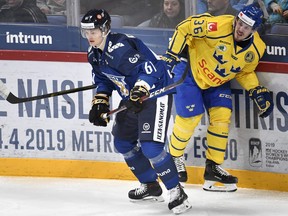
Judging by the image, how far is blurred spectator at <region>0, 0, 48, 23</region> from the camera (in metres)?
6.89

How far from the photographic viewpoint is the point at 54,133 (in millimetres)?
7000

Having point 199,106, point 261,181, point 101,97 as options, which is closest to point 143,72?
point 101,97

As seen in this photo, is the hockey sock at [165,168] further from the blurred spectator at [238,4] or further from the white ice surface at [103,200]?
the blurred spectator at [238,4]

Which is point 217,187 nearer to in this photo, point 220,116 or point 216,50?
point 220,116

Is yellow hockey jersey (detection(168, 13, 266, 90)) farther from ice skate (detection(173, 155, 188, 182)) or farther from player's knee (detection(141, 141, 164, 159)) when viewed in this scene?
player's knee (detection(141, 141, 164, 159))

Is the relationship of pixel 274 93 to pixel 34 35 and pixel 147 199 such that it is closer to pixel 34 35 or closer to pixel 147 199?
pixel 147 199

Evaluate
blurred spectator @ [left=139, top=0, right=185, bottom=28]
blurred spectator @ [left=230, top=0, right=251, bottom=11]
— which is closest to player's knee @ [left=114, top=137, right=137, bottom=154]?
blurred spectator @ [left=139, top=0, right=185, bottom=28]

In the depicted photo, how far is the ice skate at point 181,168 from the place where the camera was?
21.6 ft

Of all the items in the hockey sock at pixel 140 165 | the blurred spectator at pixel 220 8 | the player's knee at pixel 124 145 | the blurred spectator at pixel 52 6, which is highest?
the blurred spectator at pixel 220 8

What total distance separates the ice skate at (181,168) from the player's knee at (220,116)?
314 millimetres

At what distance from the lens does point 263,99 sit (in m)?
6.35

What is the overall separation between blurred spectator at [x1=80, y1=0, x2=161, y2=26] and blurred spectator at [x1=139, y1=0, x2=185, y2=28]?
0.13 ft

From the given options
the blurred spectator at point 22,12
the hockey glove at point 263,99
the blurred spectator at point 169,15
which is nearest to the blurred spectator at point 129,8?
the blurred spectator at point 169,15

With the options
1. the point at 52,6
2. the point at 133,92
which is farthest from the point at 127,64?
the point at 52,6
